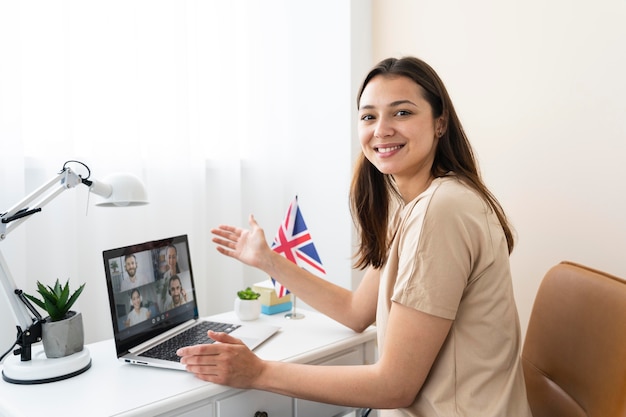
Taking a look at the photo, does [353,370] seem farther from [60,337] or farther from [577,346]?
[60,337]

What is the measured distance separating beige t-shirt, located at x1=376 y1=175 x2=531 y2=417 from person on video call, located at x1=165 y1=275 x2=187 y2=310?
2.10 ft

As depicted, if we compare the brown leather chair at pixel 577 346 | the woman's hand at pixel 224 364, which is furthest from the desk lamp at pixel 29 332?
the brown leather chair at pixel 577 346

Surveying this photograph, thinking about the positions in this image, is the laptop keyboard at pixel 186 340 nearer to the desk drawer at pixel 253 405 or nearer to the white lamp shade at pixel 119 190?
the desk drawer at pixel 253 405

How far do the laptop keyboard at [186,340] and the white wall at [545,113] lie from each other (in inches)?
40.2

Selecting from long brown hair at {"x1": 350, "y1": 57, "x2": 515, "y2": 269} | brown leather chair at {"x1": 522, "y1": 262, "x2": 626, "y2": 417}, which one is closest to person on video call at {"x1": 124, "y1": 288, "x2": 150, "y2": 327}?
long brown hair at {"x1": 350, "y1": 57, "x2": 515, "y2": 269}

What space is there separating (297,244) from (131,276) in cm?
56

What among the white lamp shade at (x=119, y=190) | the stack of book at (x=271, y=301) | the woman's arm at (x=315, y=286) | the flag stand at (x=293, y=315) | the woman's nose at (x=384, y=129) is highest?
the woman's nose at (x=384, y=129)

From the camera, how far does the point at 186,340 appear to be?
1.24m

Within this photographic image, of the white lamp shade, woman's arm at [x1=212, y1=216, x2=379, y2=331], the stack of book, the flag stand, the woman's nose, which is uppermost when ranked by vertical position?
the woman's nose

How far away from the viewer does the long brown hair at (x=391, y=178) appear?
113 centimetres

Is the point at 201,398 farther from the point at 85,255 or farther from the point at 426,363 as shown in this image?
the point at 85,255

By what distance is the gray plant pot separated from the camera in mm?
1056

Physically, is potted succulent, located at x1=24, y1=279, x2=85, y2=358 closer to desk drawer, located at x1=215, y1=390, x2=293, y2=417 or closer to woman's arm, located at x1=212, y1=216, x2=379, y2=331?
desk drawer, located at x1=215, y1=390, x2=293, y2=417

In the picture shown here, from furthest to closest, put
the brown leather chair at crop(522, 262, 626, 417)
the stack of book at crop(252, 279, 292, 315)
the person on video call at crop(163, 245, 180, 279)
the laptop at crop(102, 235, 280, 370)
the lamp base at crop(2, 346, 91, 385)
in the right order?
A: the stack of book at crop(252, 279, 292, 315) < the person on video call at crop(163, 245, 180, 279) < the laptop at crop(102, 235, 280, 370) < the lamp base at crop(2, 346, 91, 385) < the brown leather chair at crop(522, 262, 626, 417)
